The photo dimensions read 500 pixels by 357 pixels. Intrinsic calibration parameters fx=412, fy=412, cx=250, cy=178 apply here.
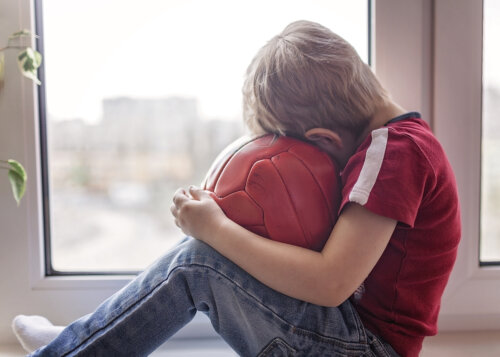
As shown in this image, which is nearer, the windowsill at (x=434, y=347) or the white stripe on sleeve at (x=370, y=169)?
the white stripe on sleeve at (x=370, y=169)

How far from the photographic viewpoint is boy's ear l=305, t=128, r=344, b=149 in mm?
863

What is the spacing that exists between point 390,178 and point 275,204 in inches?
8.7

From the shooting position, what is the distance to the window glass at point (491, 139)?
116cm

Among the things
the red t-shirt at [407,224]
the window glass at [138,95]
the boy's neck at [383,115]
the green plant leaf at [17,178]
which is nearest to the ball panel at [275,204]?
the red t-shirt at [407,224]

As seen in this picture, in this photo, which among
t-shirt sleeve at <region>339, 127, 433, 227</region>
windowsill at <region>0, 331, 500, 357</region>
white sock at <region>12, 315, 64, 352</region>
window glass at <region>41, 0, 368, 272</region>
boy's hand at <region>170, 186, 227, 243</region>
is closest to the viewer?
t-shirt sleeve at <region>339, 127, 433, 227</region>

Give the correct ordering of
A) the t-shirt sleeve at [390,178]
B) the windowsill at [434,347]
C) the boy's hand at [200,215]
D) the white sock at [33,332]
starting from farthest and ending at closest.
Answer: the windowsill at [434,347] < the white sock at [33,332] < the boy's hand at [200,215] < the t-shirt sleeve at [390,178]

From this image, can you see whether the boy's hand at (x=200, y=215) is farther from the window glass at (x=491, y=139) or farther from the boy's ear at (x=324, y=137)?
the window glass at (x=491, y=139)

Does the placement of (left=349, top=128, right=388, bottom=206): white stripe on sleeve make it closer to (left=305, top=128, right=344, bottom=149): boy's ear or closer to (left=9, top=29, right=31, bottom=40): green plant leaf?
(left=305, top=128, right=344, bottom=149): boy's ear

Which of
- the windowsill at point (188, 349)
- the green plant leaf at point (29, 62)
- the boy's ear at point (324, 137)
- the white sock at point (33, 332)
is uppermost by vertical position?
the green plant leaf at point (29, 62)

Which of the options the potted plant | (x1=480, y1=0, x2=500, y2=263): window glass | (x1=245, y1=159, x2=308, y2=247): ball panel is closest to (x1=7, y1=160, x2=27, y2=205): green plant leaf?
the potted plant

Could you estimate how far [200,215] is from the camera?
860mm

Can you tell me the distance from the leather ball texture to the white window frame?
0.44 m

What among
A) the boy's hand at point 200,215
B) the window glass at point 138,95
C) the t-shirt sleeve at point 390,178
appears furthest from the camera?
the window glass at point 138,95

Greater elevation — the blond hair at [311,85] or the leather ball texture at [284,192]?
the blond hair at [311,85]
